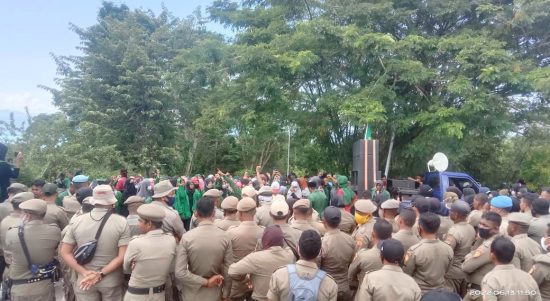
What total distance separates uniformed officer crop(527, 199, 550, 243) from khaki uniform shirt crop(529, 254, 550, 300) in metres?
1.67

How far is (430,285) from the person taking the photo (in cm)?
442

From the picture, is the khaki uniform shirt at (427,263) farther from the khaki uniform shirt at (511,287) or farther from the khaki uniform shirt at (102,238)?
the khaki uniform shirt at (102,238)

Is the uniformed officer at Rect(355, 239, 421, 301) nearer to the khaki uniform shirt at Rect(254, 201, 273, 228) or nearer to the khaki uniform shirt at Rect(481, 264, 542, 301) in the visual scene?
the khaki uniform shirt at Rect(481, 264, 542, 301)

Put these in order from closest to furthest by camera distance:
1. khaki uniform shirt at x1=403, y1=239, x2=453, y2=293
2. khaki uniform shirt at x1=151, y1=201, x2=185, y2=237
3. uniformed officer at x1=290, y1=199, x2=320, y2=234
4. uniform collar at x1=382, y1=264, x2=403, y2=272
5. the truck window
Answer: uniform collar at x1=382, y1=264, x2=403, y2=272 → khaki uniform shirt at x1=403, y1=239, x2=453, y2=293 → uniformed officer at x1=290, y1=199, x2=320, y2=234 → khaki uniform shirt at x1=151, y1=201, x2=185, y2=237 → the truck window

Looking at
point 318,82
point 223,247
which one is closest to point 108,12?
point 318,82

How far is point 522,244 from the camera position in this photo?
4.52 meters

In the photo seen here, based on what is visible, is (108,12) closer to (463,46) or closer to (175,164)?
(175,164)

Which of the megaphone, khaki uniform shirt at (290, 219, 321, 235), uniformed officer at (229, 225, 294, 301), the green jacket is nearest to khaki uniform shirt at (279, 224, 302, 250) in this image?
khaki uniform shirt at (290, 219, 321, 235)

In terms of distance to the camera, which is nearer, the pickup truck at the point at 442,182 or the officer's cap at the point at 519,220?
the officer's cap at the point at 519,220

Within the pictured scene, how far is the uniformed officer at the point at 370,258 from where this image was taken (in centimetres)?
443

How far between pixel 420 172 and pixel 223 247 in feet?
52.2

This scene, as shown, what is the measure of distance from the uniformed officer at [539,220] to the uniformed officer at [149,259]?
466 centimetres

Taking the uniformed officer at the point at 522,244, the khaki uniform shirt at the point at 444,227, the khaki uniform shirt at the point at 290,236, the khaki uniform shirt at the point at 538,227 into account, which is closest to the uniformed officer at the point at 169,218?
the khaki uniform shirt at the point at 290,236

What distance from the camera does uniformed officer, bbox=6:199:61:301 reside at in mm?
4602
